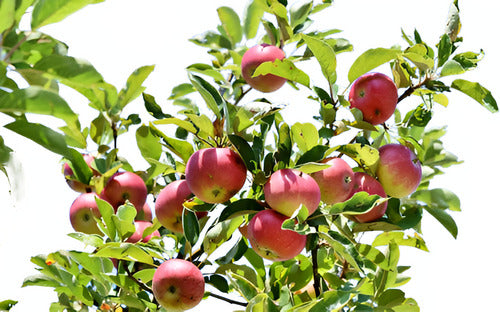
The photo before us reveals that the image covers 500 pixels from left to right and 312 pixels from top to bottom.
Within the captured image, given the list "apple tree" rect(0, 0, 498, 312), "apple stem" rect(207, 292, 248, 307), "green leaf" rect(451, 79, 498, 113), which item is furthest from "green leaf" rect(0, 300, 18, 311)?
"green leaf" rect(451, 79, 498, 113)

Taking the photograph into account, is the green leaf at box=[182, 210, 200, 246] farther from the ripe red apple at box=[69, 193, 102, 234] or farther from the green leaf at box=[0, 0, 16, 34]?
the green leaf at box=[0, 0, 16, 34]

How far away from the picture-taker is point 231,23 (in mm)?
2605

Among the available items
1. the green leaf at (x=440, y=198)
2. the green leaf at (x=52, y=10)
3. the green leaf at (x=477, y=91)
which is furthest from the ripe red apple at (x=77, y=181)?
the green leaf at (x=477, y=91)

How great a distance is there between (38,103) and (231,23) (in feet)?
5.05

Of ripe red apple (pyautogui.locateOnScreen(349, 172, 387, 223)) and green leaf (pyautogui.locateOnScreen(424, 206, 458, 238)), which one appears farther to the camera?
green leaf (pyautogui.locateOnScreen(424, 206, 458, 238))

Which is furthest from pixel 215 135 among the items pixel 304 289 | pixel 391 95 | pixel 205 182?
pixel 304 289

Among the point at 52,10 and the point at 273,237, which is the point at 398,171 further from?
the point at 52,10

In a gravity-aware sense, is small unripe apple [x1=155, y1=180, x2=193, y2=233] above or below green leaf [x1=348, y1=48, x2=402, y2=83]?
below

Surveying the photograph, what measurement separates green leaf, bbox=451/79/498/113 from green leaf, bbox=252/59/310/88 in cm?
54

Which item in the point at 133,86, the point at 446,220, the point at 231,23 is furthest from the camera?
the point at 231,23

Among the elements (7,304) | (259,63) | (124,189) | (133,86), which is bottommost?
(7,304)

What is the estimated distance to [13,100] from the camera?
1.20m

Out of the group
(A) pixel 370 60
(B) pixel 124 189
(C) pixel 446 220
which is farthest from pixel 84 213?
(C) pixel 446 220

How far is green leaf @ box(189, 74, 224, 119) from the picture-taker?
1.75 m
